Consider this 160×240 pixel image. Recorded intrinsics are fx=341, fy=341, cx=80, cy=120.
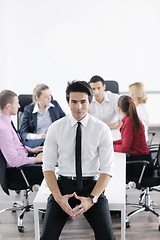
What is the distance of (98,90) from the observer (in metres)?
3.84

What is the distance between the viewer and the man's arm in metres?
2.16

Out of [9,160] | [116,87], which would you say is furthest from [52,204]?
[116,87]

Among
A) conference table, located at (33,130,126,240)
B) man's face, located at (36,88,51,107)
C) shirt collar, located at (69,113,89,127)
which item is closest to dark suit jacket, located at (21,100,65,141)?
man's face, located at (36,88,51,107)

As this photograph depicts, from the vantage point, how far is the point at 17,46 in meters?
5.51

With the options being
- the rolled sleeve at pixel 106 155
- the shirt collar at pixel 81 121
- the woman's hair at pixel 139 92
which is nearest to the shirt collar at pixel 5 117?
the shirt collar at pixel 81 121

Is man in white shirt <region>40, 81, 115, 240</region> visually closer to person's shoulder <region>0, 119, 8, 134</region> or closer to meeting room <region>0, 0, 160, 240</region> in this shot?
meeting room <region>0, 0, 160, 240</region>

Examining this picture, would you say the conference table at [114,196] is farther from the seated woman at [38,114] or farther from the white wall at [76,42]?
the white wall at [76,42]

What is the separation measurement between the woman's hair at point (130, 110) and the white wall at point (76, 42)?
2.58 metres

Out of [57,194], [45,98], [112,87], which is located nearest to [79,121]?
[57,194]

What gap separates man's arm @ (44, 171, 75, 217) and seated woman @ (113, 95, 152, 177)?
90cm

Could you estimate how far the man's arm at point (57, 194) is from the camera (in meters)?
2.16

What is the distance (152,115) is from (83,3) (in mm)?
2182

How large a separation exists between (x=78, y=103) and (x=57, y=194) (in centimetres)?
62

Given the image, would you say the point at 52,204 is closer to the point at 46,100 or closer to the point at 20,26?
the point at 46,100
